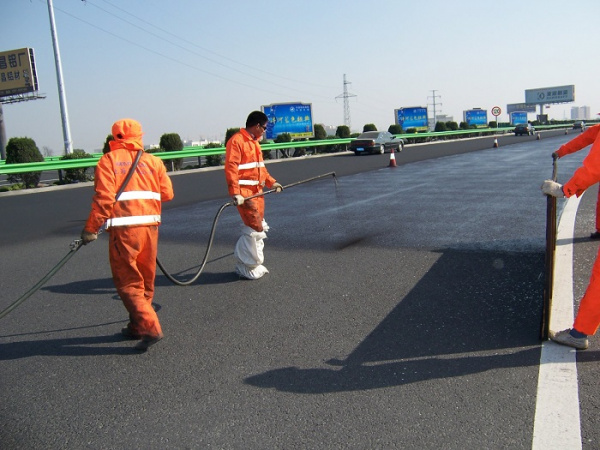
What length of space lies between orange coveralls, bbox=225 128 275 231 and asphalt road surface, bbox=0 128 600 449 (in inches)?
28.9

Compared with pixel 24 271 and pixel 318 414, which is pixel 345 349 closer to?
pixel 318 414

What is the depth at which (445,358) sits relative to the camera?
A: 145 inches

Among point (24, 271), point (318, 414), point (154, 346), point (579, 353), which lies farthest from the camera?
point (24, 271)

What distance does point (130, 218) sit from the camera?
13.3ft

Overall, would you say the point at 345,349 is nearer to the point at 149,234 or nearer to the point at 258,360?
the point at 258,360

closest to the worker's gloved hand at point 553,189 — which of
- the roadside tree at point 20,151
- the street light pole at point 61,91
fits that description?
the roadside tree at point 20,151

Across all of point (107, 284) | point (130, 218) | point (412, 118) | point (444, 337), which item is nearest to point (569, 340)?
point (444, 337)

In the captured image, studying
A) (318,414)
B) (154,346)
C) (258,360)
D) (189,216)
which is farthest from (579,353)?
(189,216)

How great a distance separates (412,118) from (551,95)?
94.8 m

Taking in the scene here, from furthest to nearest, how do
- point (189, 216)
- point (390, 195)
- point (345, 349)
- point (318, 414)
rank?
1. point (390, 195)
2. point (189, 216)
3. point (345, 349)
4. point (318, 414)


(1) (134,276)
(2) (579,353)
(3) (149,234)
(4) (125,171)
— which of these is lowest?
(2) (579,353)

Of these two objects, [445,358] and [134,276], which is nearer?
[445,358]

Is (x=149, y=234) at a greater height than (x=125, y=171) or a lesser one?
lesser

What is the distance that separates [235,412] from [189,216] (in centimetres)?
833
